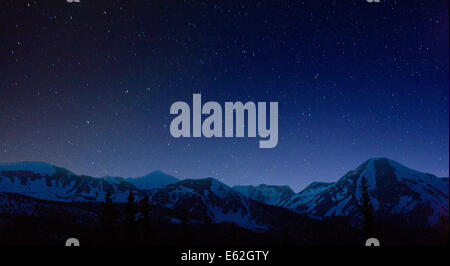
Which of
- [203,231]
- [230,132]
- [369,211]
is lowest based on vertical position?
[203,231]

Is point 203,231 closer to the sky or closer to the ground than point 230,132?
closer to the ground

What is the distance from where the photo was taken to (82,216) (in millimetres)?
151375
